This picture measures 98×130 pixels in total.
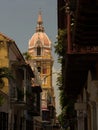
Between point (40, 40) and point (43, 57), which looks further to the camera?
point (40, 40)

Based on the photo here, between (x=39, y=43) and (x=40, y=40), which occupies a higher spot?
(x=40, y=40)

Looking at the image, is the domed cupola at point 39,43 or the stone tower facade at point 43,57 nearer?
the stone tower facade at point 43,57

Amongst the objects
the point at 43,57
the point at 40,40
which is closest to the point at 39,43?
the point at 40,40

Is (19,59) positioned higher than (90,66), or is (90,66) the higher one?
(19,59)

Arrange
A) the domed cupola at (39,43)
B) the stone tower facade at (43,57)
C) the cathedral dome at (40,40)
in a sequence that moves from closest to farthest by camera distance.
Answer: the stone tower facade at (43,57) → the domed cupola at (39,43) → the cathedral dome at (40,40)

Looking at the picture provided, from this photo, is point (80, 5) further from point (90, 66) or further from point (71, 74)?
point (71, 74)

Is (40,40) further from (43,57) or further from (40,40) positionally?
(43,57)

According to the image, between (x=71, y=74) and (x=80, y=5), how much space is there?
786 cm

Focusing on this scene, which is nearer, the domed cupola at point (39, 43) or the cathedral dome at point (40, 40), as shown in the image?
the domed cupola at point (39, 43)

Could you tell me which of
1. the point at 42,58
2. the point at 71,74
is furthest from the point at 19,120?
the point at 42,58

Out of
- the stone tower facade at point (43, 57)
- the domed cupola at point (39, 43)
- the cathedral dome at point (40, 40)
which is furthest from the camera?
the cathedral dome at point (40, 40)

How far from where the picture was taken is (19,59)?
44.9 m

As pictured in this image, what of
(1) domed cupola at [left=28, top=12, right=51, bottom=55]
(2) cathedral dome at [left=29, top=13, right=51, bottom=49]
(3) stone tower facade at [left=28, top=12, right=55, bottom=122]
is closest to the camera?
(3) stone tower facade at [left=28, top=12, right=55, bottom=122]

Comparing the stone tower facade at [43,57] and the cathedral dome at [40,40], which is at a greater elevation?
the cathedral dome at [40,40]
